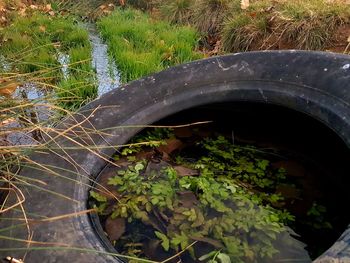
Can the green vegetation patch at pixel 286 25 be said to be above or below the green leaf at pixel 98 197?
above

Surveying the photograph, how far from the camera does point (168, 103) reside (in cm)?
203

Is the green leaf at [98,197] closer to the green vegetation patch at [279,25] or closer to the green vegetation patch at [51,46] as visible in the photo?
the green vegetation patch at [51,46]

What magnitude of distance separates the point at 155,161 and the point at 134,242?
1.73 ft

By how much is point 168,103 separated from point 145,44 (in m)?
2.44

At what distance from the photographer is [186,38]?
4570mm

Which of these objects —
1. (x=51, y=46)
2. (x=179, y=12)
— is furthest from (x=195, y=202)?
(x=179, y=12)

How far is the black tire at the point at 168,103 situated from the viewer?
1337 mm

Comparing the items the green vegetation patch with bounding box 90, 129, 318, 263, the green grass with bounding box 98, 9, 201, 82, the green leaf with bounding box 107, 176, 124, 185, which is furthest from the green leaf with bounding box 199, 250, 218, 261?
the green grass with bounding box 98, 9, 201, 82

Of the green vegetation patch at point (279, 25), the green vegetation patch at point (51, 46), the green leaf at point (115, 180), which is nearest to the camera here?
the green leaf at point (115, 180)

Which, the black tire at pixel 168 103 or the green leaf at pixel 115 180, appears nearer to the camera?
the black tire at pixel 168 103

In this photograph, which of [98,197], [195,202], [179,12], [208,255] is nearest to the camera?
[208,255]

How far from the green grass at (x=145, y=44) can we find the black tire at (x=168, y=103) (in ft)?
4.95

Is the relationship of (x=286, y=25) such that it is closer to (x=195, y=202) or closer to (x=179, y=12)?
(x=179, y=12)

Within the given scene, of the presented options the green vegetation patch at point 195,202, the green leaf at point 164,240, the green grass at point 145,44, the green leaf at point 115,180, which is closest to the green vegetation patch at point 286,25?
the green grass at point 145,44
